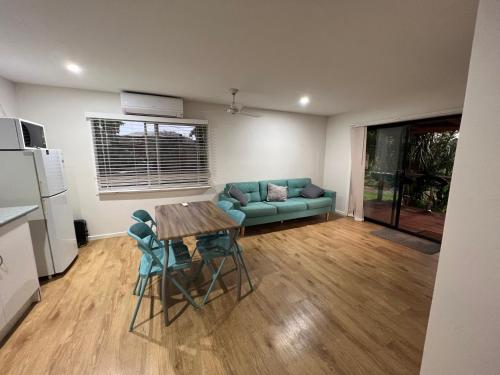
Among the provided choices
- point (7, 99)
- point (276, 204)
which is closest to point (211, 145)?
point (276, 204)

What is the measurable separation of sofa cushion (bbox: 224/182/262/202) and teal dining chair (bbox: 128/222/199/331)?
6.45 ft

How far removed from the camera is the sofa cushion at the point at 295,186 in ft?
14.9

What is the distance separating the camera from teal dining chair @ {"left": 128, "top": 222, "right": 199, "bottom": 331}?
162 cm

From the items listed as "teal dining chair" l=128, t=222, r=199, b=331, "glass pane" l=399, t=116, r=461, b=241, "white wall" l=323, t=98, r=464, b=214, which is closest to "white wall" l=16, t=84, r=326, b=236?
"white wall" l=323, t=98, r=464, b=214

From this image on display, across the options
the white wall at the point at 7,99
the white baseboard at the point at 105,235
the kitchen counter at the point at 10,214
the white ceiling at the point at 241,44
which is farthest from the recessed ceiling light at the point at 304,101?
the white wall at the point at 7,99

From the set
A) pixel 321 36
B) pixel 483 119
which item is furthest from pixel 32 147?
pixel 483 119

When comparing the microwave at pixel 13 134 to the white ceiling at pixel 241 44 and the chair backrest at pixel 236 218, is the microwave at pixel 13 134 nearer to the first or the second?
the white ceiling at pixel 241 44

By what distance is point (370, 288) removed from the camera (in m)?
2.16

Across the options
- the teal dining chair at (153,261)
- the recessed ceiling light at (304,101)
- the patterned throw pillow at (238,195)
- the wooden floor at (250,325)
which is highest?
the recessed ceiling light at (304,101)

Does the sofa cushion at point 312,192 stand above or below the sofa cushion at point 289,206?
above

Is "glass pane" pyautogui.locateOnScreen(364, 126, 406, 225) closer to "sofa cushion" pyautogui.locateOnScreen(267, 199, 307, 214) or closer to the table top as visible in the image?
"sofa cushion" pyautogui.locateOnScreen(267, 199, 307, 214)

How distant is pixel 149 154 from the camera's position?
340 cm

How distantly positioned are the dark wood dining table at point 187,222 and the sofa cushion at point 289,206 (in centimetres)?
153

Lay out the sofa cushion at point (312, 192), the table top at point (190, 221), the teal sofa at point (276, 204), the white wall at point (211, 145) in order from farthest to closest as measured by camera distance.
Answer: the sofa cushion at point (312, 192), the teal sofa at point (276, 204), the white wall at point (211, 145), the table top at point (190, 221)
